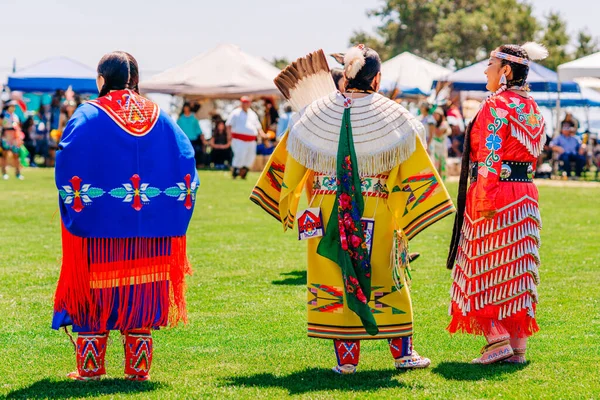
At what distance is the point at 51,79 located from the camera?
25.4 meters

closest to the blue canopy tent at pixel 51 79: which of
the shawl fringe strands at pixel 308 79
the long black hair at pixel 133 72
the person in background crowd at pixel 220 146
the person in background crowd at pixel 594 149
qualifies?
the person in background crowd at pixel 220 146

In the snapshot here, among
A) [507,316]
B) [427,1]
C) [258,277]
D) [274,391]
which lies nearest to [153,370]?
[274,391]

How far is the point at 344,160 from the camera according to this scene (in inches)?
199

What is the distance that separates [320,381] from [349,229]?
2.43 ft

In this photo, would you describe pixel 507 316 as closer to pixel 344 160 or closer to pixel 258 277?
pixel 344 160

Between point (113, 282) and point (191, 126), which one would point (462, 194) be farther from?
point (191, 126)

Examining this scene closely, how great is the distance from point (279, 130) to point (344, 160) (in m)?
18.8

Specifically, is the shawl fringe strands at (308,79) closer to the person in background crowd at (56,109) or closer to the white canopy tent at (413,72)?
the white canopy tent at (413,72)

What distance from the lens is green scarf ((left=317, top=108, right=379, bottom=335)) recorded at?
5.04 m

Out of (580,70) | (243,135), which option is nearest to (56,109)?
(243,135)

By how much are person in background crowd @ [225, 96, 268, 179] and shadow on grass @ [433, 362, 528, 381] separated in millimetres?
14519

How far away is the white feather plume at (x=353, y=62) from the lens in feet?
16.6

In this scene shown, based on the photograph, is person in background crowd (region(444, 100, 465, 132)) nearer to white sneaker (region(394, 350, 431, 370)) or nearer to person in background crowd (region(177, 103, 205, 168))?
person in background crowd (region(177, 103, 205, 168))

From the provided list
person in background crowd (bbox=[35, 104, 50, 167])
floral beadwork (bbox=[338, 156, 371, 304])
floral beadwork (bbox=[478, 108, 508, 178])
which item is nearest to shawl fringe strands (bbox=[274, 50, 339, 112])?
floral beadwork (bbox=[338, 156, 371, 304])
